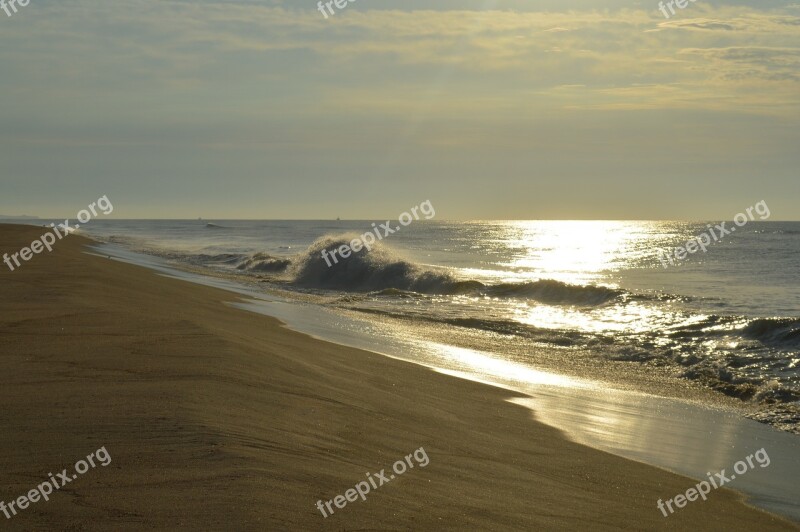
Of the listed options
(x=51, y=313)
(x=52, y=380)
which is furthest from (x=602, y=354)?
(x=52, y=380)

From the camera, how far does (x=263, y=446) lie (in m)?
5.71

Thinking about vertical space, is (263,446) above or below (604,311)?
above

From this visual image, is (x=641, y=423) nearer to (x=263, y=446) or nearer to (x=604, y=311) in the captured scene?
(x=263, y=446)

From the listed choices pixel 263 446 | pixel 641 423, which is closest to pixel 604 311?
pixel 641 423

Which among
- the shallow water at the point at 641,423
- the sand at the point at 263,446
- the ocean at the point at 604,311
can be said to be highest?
the sand at the point at 263,446

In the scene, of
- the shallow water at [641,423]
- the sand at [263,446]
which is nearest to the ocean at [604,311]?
the shallow water at [641,423]

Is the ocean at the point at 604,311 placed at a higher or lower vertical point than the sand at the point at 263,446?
lower

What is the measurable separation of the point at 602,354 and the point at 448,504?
37.5 feet

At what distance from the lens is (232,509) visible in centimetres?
446

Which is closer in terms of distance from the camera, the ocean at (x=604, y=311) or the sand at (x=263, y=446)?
the sand at (x=263, y=446)

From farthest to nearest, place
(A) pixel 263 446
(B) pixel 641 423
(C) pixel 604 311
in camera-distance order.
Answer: (C) pixel 604 311 < (B) pixel 641 423 < (A) pixel 263 446

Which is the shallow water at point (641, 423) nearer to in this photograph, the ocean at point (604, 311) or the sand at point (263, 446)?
the sand at point (263, 446)

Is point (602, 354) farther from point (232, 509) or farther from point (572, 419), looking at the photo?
point (232, 509)

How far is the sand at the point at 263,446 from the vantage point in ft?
15.3
